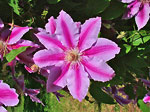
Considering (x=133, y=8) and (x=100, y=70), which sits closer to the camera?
(x=100, y=70)

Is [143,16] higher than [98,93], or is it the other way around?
[143,16]

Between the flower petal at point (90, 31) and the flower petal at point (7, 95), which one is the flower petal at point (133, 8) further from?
the flower petal at point (7, 95)

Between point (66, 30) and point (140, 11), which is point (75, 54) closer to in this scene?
point (66, 30)

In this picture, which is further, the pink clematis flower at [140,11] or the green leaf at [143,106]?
the green leaf at [143,106]

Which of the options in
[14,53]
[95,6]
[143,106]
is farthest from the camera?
[143,106]

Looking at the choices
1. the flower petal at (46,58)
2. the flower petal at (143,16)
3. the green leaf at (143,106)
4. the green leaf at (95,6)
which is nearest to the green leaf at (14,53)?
the flower petal at (46,58)

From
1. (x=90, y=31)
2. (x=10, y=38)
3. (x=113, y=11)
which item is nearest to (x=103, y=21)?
(x=113, y=11)

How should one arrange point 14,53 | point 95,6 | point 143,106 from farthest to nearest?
point 143,106
point 95,6
point 14,53
